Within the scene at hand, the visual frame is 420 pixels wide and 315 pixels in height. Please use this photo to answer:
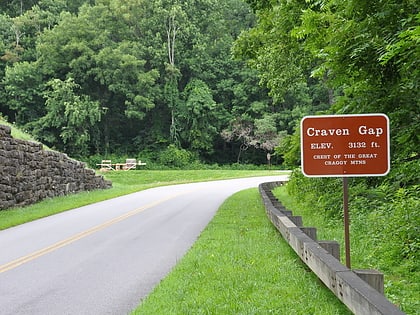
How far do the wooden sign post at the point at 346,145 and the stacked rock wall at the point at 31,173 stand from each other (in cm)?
1327

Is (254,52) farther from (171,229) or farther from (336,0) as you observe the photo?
(336,0)

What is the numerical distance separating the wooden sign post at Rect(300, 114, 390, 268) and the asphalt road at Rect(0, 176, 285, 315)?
9.18 ft

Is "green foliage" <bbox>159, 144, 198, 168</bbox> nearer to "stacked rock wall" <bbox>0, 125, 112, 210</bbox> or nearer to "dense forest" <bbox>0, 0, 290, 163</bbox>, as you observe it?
"dense forest" <bbox>0, 0, 290, 163</bbox>

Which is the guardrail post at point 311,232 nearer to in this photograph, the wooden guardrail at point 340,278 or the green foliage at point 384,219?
the wooden guardrail at point 340,278

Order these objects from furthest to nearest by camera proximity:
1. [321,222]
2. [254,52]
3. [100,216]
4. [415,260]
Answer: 1. [254,52]
2. [100,216]
3. [321,222]
4. [415,260]

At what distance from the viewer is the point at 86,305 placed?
5.91m

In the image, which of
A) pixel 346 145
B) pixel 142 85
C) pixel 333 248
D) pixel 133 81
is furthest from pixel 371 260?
pixel 133 81

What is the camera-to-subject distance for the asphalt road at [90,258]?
6.11 metres

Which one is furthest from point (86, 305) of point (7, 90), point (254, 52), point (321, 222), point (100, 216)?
point (7, 90)

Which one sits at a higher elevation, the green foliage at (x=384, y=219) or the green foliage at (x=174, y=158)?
the green foliage at (x=174, y=158)

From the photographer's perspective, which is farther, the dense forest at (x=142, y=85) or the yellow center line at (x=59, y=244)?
the dense forest at (x=142, y=85)

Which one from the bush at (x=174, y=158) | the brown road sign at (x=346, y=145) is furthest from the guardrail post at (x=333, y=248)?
the bush at (x=174, y=158)

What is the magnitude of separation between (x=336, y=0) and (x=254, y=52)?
13.5 metres

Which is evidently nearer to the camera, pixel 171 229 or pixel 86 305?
pixel 86 305
